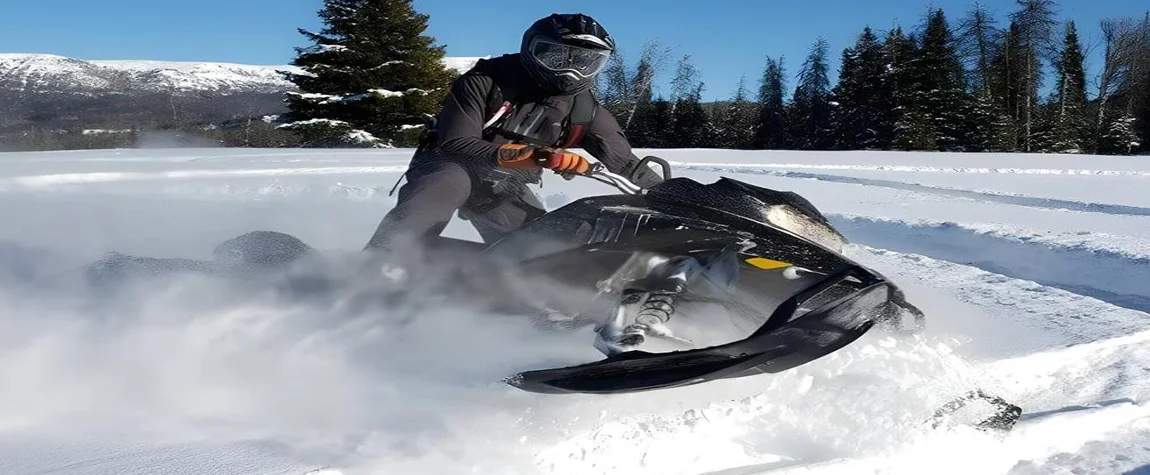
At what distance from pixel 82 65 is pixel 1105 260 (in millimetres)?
114729

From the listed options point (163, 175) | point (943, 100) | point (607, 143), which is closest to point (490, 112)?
point (607, 143)

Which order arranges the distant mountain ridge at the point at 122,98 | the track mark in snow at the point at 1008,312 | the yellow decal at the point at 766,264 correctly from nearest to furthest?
the yellow decal at the point at 766,264 < the track mark in snow at the point at 1008,312 < the distant mountain ridge at the point at 122,98

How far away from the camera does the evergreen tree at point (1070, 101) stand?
34719 mm

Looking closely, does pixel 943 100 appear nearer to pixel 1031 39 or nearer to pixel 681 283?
pixel 1031 39

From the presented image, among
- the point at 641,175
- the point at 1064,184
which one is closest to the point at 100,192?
the point at 641,175

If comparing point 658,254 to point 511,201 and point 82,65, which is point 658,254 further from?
point 82,65

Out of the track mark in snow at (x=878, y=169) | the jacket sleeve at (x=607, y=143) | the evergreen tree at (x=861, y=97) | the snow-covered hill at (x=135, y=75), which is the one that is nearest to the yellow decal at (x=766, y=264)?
the jacket sleeve at (x=607, y=143)

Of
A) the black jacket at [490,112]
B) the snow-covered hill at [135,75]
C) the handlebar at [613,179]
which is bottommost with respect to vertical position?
the handlebar at [613,179]

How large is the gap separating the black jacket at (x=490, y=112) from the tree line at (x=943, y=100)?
1298 inches

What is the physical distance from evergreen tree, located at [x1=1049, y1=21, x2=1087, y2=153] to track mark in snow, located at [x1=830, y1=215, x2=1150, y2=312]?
1240 inches

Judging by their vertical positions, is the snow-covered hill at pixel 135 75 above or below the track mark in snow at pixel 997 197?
above

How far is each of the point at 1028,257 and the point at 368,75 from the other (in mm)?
24962

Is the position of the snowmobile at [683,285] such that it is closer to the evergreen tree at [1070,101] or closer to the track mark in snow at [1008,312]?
the track mark in snow at [1008,312]

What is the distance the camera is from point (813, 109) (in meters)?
43.7
